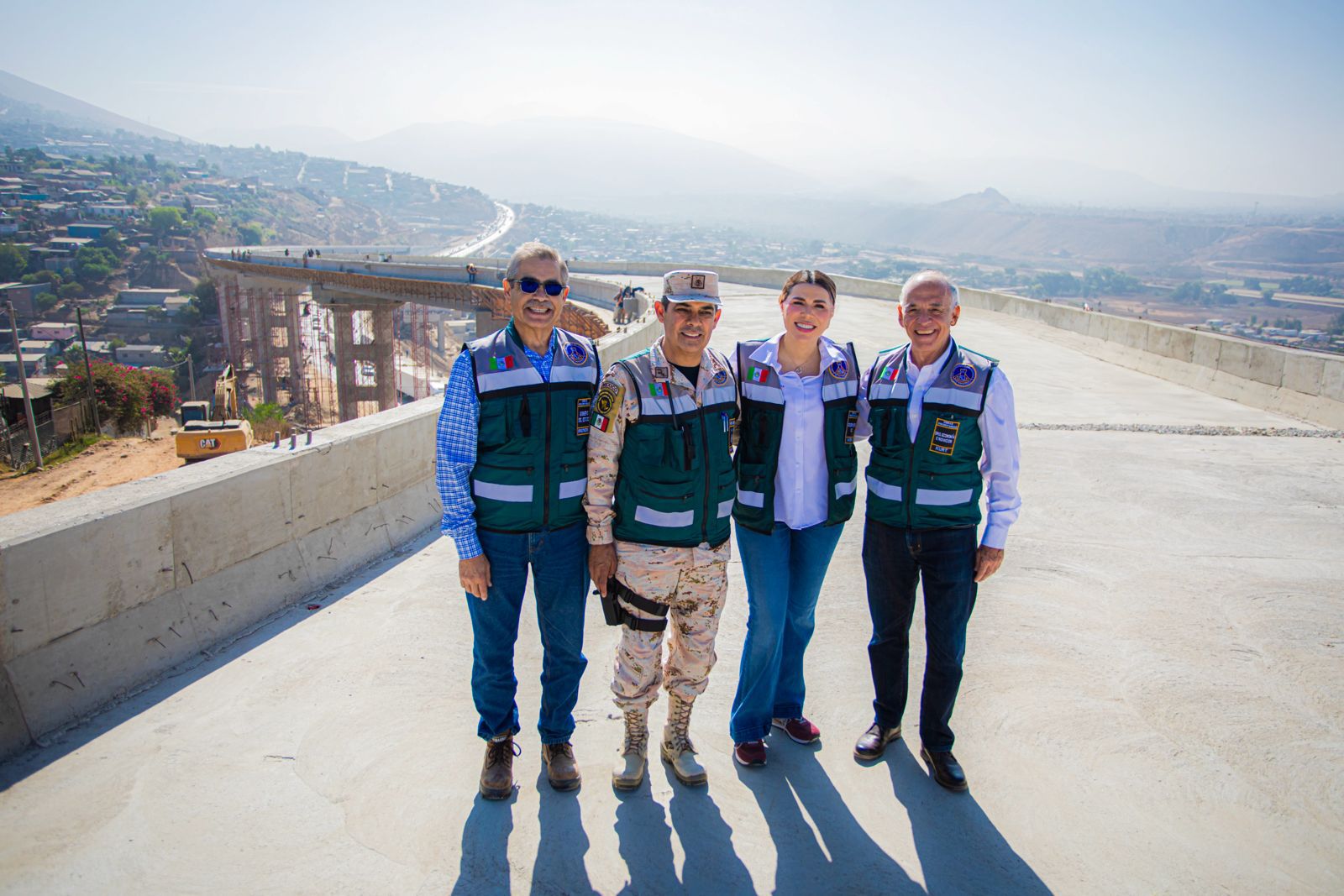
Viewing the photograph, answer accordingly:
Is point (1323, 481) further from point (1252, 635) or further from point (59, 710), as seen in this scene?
point (59, 710)

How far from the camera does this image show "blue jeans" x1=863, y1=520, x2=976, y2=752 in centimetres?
304

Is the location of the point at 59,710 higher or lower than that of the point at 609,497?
lower

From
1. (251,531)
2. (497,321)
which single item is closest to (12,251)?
(497,321)

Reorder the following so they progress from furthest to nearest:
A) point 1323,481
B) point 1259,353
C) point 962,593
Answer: point 1259,353 → point 1323,481 → point 962,593

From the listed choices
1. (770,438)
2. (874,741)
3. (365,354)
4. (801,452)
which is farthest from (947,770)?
(365,354)

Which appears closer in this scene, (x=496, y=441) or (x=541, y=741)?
(x=496, y=441)

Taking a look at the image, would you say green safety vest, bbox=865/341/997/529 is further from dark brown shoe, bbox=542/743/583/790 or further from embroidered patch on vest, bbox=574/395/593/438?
dark brown shoe, bbox=542/743/583/790

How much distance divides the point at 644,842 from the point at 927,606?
1.42m

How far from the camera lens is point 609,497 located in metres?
2.82

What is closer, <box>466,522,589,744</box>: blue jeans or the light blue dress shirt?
<box>466,522,589,744</box>: blue jeans

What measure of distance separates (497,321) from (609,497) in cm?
3567

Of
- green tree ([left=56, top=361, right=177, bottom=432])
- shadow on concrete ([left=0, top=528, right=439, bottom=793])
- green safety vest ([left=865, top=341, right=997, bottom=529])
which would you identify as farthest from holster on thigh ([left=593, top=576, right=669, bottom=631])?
green tree ([left=56, top=361, right=177, bottom=432])

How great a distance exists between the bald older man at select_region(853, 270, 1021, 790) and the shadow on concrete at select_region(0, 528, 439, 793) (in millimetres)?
2950

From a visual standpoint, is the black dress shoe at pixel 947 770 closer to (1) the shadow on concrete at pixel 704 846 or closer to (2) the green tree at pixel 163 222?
(1) the shadow on concrete at pixel 704 846
